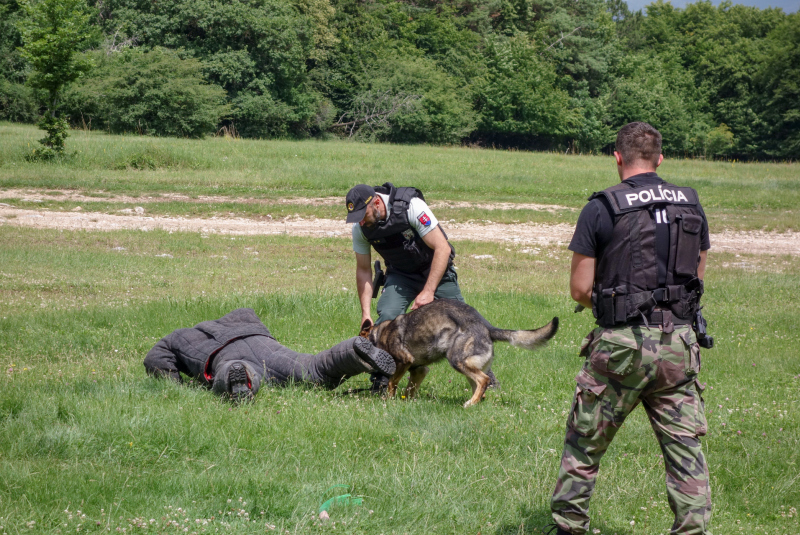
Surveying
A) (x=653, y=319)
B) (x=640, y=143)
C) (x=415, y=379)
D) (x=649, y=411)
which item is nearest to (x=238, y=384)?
(x=415, y=379)

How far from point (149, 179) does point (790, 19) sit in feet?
209

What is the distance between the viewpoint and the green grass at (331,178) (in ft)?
68.8

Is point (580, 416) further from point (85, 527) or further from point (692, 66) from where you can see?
point (692, 66)

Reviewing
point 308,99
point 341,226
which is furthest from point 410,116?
point 341,226

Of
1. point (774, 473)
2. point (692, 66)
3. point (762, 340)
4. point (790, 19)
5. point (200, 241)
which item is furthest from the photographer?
point (692, 66)

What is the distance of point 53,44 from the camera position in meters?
22.4

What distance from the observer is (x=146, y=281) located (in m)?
10.7

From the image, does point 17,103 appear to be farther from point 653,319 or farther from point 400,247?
point 653,319

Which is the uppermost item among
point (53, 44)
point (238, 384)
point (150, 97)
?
point (53, 44)

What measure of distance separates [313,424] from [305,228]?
497 inches

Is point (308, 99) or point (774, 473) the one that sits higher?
point (308, 99)

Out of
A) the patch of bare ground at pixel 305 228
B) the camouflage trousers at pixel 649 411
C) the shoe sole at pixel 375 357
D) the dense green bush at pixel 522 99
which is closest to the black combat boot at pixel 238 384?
the shoe sole at pixel 375 357

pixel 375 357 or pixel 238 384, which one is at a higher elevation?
pixel 375 357

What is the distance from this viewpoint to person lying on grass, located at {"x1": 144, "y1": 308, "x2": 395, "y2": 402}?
5.62 m
